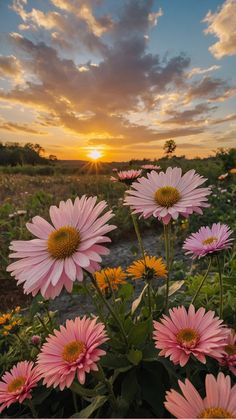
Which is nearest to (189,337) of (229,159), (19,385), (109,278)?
(19,385)

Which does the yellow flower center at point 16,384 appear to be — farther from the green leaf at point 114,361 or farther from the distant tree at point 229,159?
the distant tree at point 229,159

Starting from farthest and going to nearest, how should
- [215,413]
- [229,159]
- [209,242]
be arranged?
[229,159] → [209,242] → [215,413]

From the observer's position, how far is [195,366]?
1.03 meters

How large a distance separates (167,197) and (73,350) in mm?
550

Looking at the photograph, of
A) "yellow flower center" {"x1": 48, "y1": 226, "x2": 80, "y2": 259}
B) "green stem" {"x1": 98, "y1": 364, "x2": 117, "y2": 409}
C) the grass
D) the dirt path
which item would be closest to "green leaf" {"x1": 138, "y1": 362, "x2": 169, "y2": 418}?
"green stem" {"x1": 98, "y1": 364, "x2": 117, "y2": 409}

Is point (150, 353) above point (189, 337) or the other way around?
the other way around

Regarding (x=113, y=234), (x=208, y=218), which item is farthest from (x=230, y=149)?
(x=113, y=234)

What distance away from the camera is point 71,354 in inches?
32.3

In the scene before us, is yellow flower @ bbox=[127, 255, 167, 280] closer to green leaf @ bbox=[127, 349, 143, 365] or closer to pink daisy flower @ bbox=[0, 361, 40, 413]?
green leaf @ bbox=[127, 349, 143, 365]

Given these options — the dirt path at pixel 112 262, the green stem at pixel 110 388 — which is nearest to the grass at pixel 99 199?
the dirt path at pixel 112 262

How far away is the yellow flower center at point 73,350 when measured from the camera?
807mm

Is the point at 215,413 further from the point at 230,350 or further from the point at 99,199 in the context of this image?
the point at 99,199

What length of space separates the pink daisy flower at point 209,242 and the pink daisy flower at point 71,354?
16.4 inches

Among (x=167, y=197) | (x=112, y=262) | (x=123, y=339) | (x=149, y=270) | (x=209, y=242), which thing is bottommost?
(x=112, y=262)
